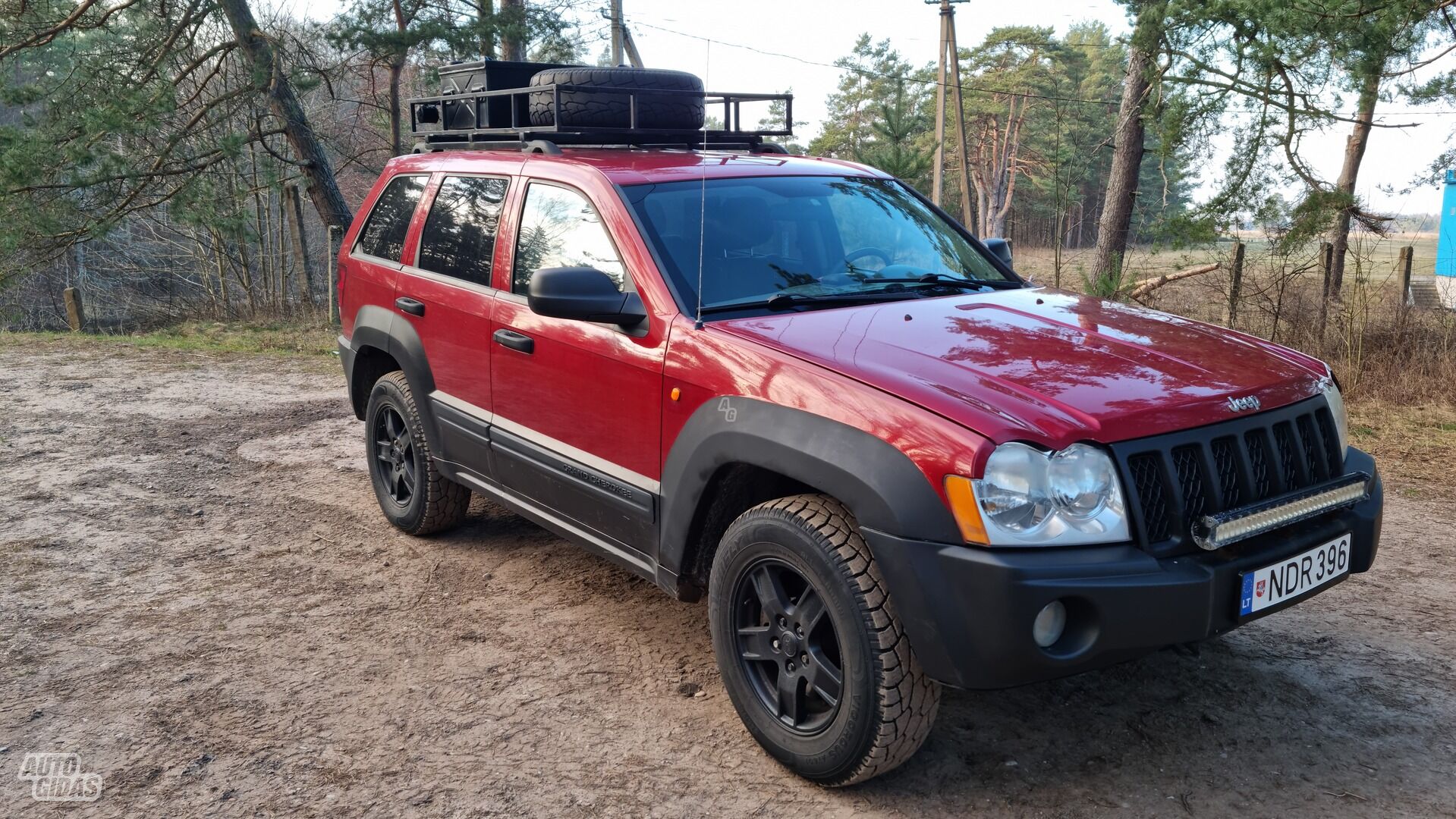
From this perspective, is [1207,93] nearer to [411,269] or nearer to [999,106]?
[411,269]

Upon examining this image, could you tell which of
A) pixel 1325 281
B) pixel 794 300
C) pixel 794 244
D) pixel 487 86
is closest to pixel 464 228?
pixel 487 86

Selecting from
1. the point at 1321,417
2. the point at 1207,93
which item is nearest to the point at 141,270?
the point at 1207,93

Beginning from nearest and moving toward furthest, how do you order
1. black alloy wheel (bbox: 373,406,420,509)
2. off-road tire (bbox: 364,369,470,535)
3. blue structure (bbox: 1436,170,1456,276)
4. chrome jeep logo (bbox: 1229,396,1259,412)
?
1. chrome jeep logo (bbox: 1229,396,1259,412)
2. off-road tire (bbox: 364,369,470,535)
3. black alloy wheel (bbox: 373,406,420,509)
4. blue structure (bbox: 1436,170,1456,276)

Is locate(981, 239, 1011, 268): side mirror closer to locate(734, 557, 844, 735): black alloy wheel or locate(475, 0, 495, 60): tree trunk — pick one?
locate(734, 557, 844, 735): black alloy wheel

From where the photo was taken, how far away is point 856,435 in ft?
9.37

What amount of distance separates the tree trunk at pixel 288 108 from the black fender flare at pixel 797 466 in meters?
13.0

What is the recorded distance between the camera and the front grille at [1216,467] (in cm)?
280

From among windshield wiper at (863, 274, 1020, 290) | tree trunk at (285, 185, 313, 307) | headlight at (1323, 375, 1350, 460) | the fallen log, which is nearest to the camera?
headlight at (1323, 375, 1350, 460)

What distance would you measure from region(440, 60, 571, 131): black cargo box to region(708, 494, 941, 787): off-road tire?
10.2 feet

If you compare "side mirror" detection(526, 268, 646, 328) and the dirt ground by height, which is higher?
"side mirror" detection(526, 268, 646, 328)

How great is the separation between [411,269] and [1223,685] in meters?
3.80

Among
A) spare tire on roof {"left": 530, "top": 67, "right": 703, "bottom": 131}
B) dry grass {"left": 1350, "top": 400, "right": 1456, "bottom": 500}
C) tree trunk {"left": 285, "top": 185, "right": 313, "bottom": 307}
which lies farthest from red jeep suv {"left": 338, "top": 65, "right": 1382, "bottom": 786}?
tree trunk {"left": 285, "top": 185, "right": 313, "bottom": 307}

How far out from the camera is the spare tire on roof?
16.4ft

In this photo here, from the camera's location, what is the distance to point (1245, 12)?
9078 millimetres
